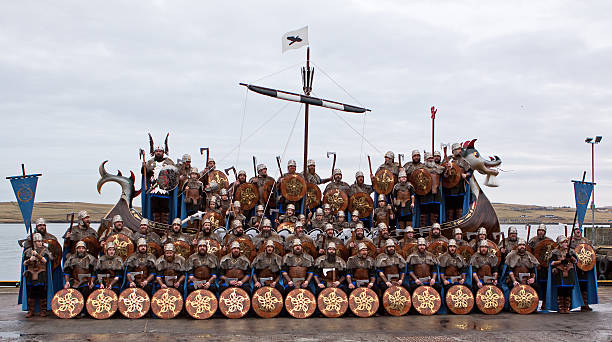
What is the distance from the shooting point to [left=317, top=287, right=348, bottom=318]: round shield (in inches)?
468

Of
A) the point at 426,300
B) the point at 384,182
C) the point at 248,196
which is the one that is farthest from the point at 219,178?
the point at 426,300

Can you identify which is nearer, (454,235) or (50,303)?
(50,303)

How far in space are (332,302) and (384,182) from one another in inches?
184

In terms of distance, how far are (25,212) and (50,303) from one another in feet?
6.48

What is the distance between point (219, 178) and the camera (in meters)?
16.7

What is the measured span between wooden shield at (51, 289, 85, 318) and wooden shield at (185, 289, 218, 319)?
198cm

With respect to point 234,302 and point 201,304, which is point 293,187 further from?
point 201,304

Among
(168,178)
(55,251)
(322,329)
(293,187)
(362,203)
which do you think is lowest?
(322,329)

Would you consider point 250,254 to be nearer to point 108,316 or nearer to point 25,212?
point 108,316

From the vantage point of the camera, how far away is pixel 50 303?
41.0ft

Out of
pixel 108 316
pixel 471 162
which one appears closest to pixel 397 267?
pixel 471 162

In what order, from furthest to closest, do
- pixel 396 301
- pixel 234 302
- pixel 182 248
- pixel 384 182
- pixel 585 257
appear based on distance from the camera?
pixel 384 182 → pixel 585 257 → pixel 182 248 → pixel 396 301 → pixel 234 302

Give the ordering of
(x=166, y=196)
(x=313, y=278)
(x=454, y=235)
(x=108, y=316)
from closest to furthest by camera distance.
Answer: (x=108, y=316) < (x=313, y=278) < (x=454, y=235) < (x=166, y=196)

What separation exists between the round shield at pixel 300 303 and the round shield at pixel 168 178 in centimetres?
502
